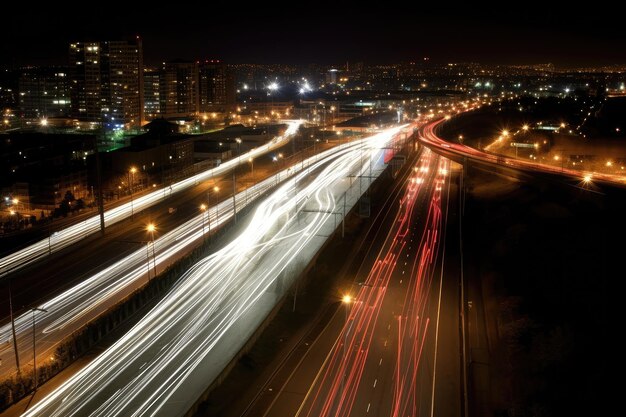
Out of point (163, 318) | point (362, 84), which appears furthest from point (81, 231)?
point (362, 84)

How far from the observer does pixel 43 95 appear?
46.2 m

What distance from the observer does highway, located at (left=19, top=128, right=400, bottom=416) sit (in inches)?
270

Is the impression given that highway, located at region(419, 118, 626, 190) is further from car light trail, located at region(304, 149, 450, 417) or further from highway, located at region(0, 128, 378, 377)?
highway, located at region(0, 128, 378, 377)

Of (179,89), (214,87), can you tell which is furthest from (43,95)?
(214,87)

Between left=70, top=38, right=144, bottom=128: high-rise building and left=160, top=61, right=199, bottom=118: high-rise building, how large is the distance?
14.9 feet

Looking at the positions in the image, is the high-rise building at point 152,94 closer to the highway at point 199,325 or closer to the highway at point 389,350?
the highway at point 199,325

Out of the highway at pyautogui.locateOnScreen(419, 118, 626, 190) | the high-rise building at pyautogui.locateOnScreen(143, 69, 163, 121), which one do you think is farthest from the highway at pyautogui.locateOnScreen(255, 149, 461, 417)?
the high-rise building at pyautogui.locateOnScreen(143, 69, 163, 121)

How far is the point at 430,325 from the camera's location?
914 centimetres

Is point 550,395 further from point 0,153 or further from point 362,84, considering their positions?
point 362,84

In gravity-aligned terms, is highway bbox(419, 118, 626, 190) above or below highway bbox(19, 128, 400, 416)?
above

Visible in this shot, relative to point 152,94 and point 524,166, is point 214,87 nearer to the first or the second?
point 152,94

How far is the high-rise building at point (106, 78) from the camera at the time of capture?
A: 38281mm

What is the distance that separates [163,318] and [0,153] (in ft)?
57.8

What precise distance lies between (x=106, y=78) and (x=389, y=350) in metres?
35.4
